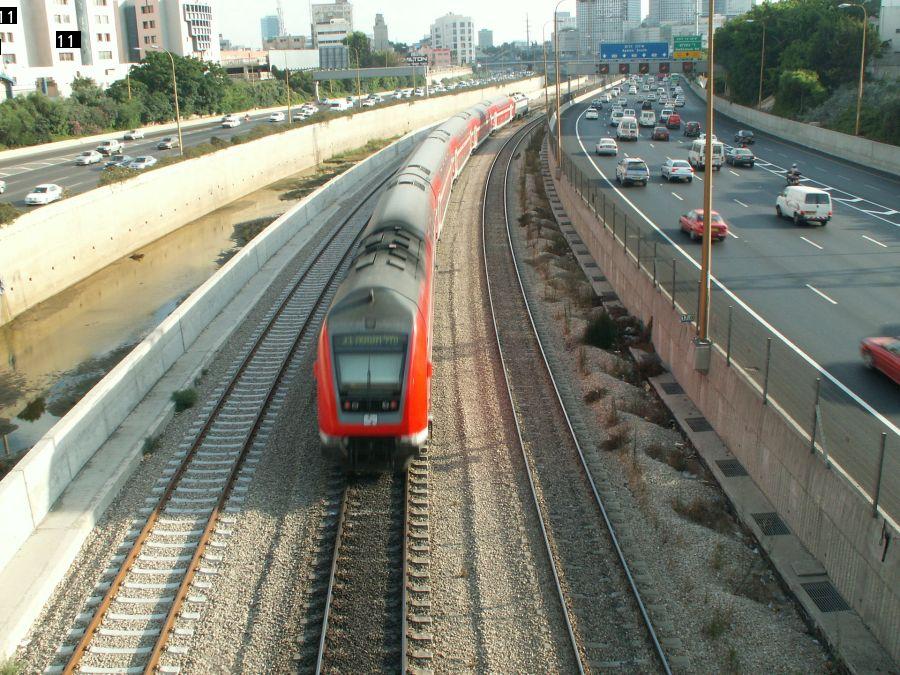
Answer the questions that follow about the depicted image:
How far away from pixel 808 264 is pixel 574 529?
703 inches

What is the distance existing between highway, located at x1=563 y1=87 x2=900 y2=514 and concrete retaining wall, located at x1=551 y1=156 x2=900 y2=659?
459mm

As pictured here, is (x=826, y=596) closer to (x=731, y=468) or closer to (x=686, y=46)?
(x=731, y=468)

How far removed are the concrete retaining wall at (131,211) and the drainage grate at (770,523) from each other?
86.3 ft

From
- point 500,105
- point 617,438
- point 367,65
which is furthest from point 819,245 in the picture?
point 367,65

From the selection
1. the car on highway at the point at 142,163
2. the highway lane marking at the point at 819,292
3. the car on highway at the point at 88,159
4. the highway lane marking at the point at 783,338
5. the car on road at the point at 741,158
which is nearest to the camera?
the highway lane marking at the point at 783,338

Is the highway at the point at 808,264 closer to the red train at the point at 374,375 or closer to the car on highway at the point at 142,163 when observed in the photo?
the red train at the point at 374,375

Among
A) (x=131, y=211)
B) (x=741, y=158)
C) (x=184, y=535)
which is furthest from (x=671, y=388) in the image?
(x=741, y=158)

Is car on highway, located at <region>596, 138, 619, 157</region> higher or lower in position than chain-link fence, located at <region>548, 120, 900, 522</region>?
higher

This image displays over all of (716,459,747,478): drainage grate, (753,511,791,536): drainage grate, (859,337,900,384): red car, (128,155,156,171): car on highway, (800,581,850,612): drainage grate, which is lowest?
(800,581,850,612): drainage grate

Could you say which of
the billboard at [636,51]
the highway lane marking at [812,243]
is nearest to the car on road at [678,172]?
the highway lane marking at [812,243]

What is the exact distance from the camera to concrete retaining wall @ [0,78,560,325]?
104ft

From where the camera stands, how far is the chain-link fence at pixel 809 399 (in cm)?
1112

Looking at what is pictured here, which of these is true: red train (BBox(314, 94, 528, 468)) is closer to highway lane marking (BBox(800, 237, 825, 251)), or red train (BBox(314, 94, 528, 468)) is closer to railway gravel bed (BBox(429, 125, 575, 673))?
railway gravel bed (BBox(429, 125, 575, 673))

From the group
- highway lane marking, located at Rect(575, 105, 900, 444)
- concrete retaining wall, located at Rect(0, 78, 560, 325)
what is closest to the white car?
concrete retaining wall, located at Rect(0, 78, 560, 325)
